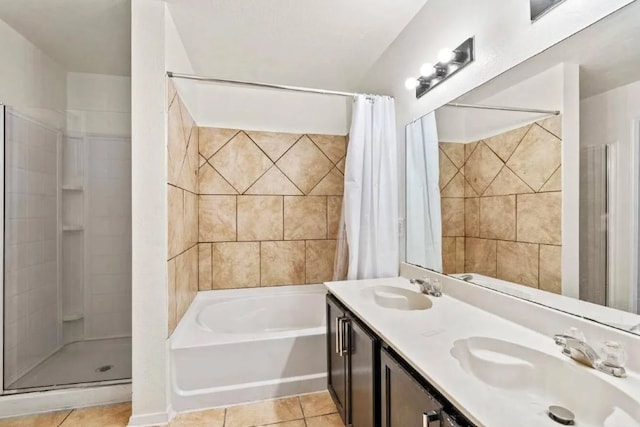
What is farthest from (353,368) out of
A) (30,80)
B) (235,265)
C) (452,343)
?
(30,80)

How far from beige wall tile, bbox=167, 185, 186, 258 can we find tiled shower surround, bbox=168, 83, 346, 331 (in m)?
0.38

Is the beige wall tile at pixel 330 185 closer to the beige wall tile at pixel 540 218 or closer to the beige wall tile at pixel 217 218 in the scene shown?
the beige wall tile at pixel 217 218

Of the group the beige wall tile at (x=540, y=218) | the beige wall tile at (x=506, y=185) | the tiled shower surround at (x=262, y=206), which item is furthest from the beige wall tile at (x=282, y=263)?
the beige wall tile at (x=540, y=218)

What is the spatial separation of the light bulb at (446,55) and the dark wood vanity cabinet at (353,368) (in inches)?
57.5

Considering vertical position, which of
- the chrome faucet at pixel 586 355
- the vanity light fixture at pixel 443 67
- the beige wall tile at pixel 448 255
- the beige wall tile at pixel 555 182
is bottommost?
the chrome faucet at pixel 586 355

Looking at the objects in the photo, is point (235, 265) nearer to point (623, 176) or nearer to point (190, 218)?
point (190, 218)

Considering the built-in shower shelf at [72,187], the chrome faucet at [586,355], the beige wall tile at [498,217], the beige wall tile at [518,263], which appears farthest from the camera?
the built-in shower shelf at [72,187]

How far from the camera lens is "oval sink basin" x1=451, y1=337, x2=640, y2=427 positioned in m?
0.69

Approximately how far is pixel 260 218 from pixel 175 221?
96 centimetres

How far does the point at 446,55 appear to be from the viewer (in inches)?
64.0

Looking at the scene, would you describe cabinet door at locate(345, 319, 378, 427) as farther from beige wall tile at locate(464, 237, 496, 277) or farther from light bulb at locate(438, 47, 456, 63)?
light bulb at locate(438, 47, 456, 63)

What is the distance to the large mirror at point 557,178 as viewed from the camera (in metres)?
0.88

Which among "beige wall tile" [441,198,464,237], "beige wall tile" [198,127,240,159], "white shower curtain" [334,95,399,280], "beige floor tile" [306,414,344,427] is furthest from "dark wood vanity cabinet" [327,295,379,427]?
"beige wall tile" [198,127,240,159]

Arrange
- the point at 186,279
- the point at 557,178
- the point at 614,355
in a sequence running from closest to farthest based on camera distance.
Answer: the point at 614,355 < the point at 557,178 < the point at 186,279
